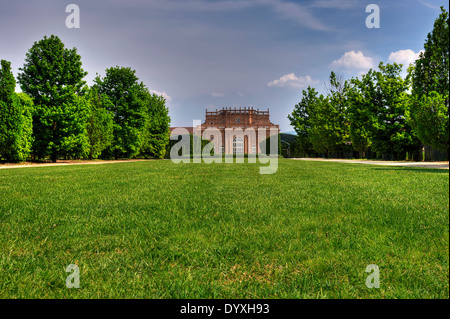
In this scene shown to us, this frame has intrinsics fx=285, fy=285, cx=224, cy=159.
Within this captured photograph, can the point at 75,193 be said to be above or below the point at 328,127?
below

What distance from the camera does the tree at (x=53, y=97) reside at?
2631 centimetres

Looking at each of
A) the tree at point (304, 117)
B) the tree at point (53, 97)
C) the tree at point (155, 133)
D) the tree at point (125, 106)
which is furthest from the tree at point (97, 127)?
the tree at point (304, 117)

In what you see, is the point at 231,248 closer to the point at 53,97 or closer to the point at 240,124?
the point at 53,97

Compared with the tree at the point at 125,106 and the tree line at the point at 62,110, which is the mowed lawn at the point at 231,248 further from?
the tree at the point at 125,106

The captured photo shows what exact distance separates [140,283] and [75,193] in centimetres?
572

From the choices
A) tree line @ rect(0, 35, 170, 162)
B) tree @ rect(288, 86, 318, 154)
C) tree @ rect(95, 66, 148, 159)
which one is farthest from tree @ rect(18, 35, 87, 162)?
tree @ rect(288, 86, 318, 154)

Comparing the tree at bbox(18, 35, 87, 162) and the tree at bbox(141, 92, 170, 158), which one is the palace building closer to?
the tree at bbox(141, 92, 170, 158)

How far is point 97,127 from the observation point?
32.5 metres

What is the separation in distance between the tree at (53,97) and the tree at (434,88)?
94.6 feet

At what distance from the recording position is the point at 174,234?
372cm

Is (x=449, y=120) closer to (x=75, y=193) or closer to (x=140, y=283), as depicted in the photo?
(x=140, y=283)

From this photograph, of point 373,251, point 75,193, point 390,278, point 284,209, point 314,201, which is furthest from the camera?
point 75,193

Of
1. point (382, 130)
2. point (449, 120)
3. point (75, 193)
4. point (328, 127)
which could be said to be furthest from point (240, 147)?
point (449, 120)

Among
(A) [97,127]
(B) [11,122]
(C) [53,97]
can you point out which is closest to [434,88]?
(B) [11,122]
